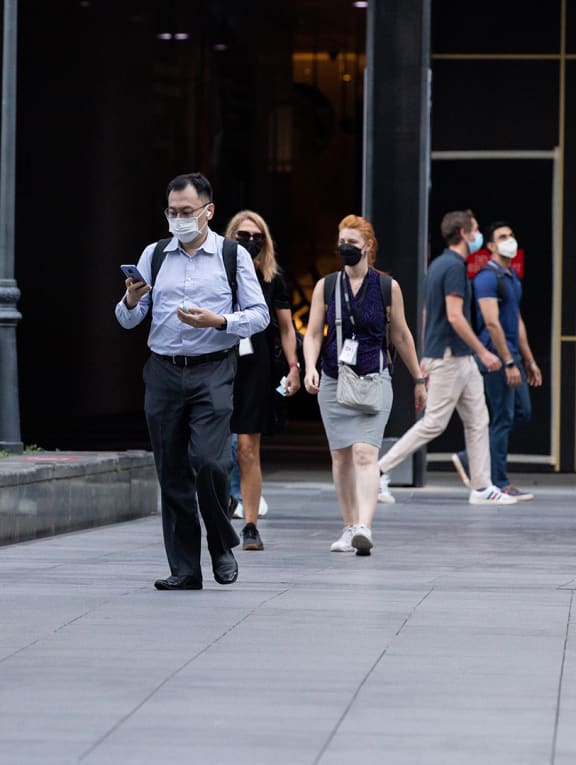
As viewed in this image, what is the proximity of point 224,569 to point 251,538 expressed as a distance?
1.89 metres

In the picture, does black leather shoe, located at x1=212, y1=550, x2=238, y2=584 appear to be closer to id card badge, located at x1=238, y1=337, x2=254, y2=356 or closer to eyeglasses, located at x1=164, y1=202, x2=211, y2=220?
eyeglasses, located at x1=164, y1=202, x2=211, y2=220

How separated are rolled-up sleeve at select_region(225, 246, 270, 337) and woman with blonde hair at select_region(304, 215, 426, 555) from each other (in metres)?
1.74

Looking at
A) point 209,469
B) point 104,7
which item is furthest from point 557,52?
point 104,7

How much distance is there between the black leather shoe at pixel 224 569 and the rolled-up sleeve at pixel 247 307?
1017mm

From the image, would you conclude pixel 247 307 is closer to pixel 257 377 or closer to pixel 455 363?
pixel 257 377

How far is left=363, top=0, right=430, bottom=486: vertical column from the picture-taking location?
14.6 m

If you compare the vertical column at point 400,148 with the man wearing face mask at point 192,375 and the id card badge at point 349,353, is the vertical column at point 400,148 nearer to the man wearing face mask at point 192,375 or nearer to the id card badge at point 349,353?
the id card badge at point 349,353

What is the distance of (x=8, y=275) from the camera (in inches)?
492

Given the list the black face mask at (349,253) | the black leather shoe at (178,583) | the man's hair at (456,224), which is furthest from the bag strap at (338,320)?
the man's hair at (456,224)

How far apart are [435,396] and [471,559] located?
13.1 feet

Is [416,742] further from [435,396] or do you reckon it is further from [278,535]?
[435,396]

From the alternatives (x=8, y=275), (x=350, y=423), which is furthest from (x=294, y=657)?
(x=8, y=275)

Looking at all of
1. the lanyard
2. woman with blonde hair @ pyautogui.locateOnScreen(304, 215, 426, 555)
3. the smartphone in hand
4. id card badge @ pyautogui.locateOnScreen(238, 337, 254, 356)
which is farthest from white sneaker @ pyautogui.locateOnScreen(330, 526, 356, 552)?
the smartphone in hand

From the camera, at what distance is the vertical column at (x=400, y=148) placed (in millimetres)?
14633
